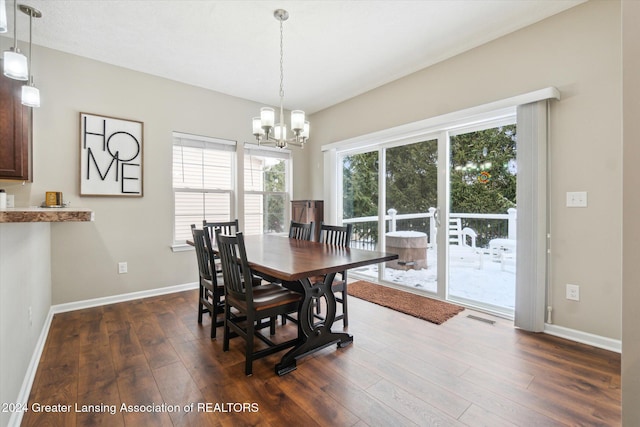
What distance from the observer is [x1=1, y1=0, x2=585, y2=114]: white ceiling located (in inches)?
95.7

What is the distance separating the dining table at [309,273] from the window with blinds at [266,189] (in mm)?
2178

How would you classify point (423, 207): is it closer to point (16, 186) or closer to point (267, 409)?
point (267, 409)

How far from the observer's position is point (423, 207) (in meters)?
3.59

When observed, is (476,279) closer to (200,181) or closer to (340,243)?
(340,243)

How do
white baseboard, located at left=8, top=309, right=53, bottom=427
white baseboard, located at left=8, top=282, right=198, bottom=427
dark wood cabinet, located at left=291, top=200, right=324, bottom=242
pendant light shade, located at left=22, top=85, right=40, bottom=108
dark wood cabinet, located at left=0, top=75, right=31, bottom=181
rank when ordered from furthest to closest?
1. dark wood cabinet, located at left=291, top=200, right=324, bottom=242
2. dark wood cabinet, located at left=0, top=75, right=31, bottom=181
3. pendant light shade, located at left=22, top=85, right=40, bottom=108
4. white baseboard, located at left=8, top=282, right=198, bottom=427
5. white baseboard, located at left=8, top=309, right=53, bottom=427

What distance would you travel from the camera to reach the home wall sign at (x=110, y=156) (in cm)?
320

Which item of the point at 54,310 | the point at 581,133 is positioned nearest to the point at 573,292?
the point at 581,133

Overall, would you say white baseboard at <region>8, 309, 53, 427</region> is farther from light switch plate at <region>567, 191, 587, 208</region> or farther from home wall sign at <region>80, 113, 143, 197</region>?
light switch plate at <region>567, 191, 587, 208</region>

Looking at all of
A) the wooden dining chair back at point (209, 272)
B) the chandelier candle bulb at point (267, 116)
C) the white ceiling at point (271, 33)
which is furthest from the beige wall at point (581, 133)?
the wooden dining chair back at point (209, 272)

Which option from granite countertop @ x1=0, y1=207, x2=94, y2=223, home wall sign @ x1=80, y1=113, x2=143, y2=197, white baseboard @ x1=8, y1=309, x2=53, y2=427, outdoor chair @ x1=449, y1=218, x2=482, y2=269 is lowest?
white baseboard @ x1=8, y1=309, x2=53, y2=427

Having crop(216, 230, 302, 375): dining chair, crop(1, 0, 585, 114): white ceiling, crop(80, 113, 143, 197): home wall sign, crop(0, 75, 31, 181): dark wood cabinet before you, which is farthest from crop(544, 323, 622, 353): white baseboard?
crop(0, 75, 31, 181): dark wood cabinet

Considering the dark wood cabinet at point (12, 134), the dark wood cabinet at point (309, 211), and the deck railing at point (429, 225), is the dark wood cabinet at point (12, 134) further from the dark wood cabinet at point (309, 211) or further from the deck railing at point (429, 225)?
the deck railing at point (429, 225)

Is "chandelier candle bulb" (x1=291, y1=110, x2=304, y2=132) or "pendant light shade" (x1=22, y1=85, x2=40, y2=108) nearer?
"pendant light shade" (x1=22, y1=85, x2=40, y2=108)

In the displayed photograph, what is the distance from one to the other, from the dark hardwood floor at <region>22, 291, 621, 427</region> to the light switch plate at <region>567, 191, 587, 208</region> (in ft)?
3.67
